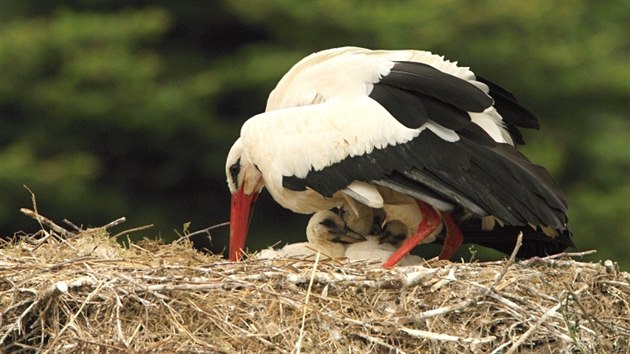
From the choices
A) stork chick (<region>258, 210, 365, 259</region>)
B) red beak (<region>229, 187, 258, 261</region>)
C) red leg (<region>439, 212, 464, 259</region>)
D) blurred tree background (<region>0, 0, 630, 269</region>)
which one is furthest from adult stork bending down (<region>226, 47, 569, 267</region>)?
blurred tree background (<region>0, 0, 630, 269</region>)

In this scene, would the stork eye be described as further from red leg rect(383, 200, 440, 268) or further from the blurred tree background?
the blurred tree background

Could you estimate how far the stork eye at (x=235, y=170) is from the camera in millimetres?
8572

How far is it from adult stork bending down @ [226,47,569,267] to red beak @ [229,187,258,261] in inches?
22.6

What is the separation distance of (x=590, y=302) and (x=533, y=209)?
0.55 meters

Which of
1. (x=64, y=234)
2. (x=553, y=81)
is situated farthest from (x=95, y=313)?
(x=553, y=81)

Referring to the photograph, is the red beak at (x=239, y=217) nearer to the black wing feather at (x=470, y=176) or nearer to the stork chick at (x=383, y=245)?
the stork chick at (x=383, y=245)

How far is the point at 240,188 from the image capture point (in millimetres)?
8727

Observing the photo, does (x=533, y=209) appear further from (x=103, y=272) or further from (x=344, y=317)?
(x=103, y=272)

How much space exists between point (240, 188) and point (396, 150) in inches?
49.9

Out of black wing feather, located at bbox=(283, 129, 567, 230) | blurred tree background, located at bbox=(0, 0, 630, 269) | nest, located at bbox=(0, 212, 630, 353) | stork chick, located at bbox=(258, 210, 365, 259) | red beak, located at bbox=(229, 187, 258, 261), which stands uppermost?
black wing feather, located at bbox=(283, 129, 567, 230)

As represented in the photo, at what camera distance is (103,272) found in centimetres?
686

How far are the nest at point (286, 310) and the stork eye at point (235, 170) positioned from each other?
4.86 ft

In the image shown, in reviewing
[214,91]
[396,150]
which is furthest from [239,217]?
[214,91]

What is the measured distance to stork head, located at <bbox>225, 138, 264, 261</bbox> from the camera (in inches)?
336
